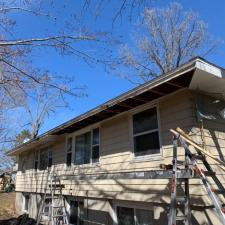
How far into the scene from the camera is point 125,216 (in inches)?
304

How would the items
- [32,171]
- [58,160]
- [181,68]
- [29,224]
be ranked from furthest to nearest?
[32,171]
[29,224]
[58,160]
[181,68]

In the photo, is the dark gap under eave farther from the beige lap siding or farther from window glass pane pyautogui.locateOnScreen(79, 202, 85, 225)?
window glass pane pyautogui.locateOnScreen(79, 202, 85, 225)

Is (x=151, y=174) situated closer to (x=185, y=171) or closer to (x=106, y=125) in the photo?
(x=185, y=171)

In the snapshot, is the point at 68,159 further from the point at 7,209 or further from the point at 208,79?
the point at 7,209

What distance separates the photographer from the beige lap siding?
20.4 feet

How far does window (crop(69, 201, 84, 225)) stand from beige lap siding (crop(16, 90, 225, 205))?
0.48 meters

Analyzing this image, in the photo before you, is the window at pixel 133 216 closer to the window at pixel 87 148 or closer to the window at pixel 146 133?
the window at pixel 146 133

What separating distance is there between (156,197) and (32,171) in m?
11.5

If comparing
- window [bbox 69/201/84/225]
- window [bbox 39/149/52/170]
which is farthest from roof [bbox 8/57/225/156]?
window [bbox 39/149/52/170]

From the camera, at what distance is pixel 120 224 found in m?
7.96

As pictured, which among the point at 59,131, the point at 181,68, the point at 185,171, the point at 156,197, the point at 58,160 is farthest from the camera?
the point at 58,160

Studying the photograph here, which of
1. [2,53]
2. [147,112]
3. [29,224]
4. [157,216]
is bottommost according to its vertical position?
[29,224]

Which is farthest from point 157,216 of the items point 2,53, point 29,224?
point 29,224

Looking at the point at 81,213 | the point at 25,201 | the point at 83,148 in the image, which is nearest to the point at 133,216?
the point at 81,213
